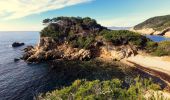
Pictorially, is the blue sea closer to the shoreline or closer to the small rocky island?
the small rocky island

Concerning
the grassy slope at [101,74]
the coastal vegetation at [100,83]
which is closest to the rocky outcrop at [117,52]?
the grassy slope at [101,74]

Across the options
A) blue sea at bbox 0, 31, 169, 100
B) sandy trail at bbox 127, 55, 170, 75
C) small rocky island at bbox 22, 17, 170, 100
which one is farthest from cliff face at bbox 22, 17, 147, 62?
blue sea at bbox 0, 31, 169, 100

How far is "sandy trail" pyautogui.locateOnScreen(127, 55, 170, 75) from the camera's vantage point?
83994 mm

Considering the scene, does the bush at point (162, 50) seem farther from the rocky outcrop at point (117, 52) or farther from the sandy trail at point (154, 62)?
the rocky outcrop at point (117, 52)

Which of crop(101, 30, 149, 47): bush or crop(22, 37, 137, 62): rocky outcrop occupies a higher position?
crop(101, 30, 149, 47): bush

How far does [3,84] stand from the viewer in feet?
245

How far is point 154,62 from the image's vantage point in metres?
89.0

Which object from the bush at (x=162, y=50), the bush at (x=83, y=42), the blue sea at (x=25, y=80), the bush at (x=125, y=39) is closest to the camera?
the blue sea at (x=25, y=80)

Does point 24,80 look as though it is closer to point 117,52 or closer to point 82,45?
point 82,45

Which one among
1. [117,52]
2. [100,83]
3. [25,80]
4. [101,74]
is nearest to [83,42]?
[117,52]

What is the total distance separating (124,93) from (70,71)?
138 ft

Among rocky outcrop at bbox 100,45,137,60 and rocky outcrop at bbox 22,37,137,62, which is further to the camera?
Result: rocky outcrop at bbox 22,37,137,62

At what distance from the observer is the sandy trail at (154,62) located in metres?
84.0

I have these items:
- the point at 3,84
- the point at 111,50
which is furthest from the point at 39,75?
the point at 111,50
